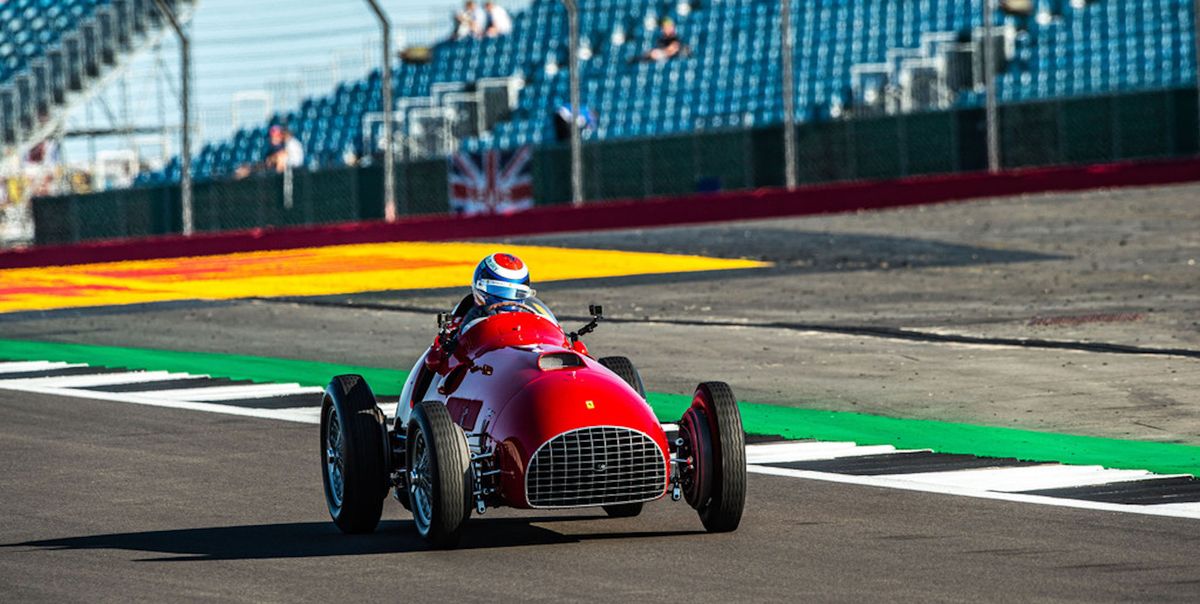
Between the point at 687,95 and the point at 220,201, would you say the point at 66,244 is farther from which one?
the point at 687,95

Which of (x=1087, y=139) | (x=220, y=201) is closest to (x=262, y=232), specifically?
(x=220, y=201)

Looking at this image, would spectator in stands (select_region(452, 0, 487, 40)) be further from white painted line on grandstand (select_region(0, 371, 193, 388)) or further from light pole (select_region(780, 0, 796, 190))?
white painted line on grandstand (select_region(0, 371, 193, 388))

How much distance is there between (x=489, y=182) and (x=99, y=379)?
51.7ft

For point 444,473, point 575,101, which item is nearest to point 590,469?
point 444,473

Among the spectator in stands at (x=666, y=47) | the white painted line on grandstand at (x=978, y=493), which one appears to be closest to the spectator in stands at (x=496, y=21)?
the spectator in stands at (x=666, y=47)

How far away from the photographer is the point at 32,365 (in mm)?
17156

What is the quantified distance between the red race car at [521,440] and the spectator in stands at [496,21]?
30347 mm

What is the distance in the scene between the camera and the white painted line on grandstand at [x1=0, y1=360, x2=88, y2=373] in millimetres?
16859

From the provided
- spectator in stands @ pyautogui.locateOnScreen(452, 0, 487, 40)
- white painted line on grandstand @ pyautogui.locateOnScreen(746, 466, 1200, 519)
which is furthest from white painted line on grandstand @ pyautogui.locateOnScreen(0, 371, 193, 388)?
spectator in stands @ pyautogui.locateOnScreen(452, 0, 487, 40)

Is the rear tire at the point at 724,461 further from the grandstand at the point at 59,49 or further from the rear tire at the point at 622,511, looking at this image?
the grandstand at the point at 59,49

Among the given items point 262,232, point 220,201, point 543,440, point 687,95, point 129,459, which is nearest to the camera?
point 543,440

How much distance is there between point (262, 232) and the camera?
30.0 metres

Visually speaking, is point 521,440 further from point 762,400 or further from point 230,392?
point 230,392

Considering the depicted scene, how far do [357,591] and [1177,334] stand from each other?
9862mm
